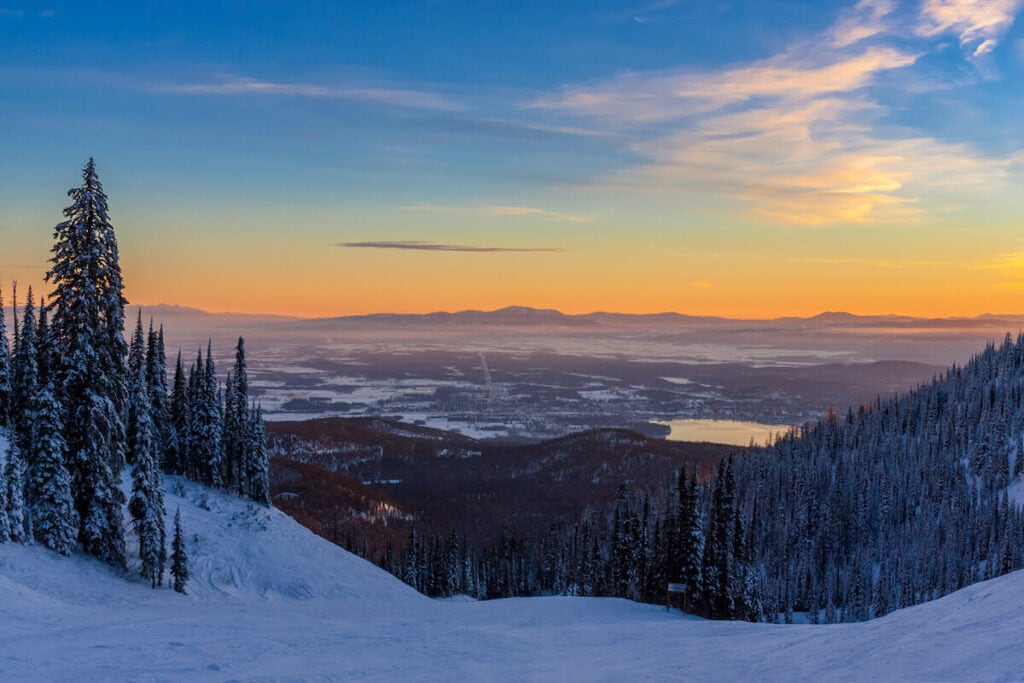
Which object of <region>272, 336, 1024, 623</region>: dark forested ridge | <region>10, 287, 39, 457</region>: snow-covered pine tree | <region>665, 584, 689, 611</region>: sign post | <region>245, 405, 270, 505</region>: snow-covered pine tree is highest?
<region>10, 287, 39, 457</region>: snow-covered pine tree

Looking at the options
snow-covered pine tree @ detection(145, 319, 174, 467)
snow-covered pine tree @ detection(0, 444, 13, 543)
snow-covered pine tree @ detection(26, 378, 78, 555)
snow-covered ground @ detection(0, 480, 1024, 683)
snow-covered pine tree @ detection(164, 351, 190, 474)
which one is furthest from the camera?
snow-covered pine tree @ detection(164, 351, 190, 474)

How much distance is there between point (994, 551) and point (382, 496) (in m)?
139

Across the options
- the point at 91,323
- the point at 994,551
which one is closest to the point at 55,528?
the point at 91,323

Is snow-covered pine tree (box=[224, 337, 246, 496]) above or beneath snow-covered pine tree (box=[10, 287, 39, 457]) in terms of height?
beneath

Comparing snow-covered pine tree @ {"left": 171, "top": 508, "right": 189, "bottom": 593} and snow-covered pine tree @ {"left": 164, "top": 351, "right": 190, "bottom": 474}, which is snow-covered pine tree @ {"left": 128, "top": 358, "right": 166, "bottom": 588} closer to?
snow-covered pine tree @ {"left": 171, "top": 508, "right": 189, "bottom": 593}

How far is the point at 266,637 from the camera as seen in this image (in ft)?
72.6

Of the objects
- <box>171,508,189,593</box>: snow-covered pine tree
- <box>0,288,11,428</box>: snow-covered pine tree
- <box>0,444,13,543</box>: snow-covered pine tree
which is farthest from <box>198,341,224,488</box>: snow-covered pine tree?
<box>0,444,13,543</box>: snow-covered pine tree

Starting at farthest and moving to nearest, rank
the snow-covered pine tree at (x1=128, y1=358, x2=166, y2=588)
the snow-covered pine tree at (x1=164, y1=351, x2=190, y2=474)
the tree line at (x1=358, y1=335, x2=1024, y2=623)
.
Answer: the snow-covered pine tree at (x1=164, y1=351, x2=190, y2=474), the tree line at (x1=358, y1=335, x2=1024, y2=623), the snow-covered pine tree at (x1=128, y1=358, x2=166, y2=588)

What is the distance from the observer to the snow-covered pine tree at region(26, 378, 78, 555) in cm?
3319

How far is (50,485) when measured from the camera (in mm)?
33344

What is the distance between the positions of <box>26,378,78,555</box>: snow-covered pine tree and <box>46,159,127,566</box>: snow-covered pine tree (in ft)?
2.61

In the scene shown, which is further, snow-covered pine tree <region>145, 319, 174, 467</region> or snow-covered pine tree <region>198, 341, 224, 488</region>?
snow-covered pine tree <region>145, 319, 174, 467</region>

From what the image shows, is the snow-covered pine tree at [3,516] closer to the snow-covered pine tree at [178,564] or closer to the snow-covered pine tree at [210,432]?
the snow-covered pine tree at [178,564]

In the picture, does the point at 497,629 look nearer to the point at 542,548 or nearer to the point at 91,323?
the point at 91,323
